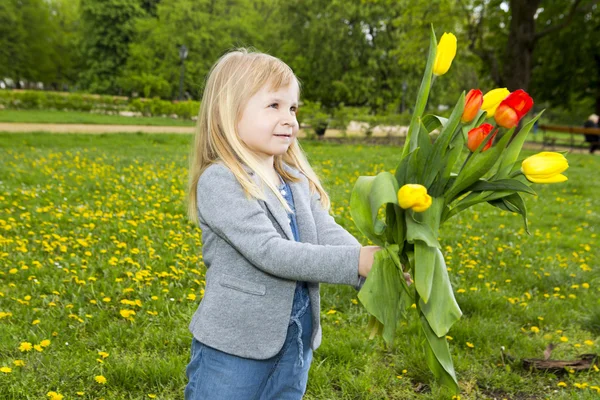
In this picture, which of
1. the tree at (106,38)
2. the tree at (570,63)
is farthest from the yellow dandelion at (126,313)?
the tree at (106,38)

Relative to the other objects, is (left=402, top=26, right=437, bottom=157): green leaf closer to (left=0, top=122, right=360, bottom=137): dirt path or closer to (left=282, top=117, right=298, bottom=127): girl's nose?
(left=282, top=117, right=298, bottom=127): girl's nose

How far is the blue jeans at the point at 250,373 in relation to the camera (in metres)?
1.78

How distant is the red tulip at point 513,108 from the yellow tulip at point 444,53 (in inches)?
6.4

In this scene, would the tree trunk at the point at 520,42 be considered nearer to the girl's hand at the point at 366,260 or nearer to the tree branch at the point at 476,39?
the tree branch at the point at 476,39

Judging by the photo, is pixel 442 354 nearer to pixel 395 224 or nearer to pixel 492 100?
pixel 395 224

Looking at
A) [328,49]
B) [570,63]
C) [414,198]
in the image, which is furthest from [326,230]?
[570,63]

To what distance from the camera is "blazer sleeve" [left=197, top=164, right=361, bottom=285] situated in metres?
1.54

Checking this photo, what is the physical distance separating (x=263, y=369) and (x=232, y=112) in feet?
2.67

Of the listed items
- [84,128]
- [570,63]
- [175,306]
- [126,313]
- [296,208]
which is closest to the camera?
[296,208]

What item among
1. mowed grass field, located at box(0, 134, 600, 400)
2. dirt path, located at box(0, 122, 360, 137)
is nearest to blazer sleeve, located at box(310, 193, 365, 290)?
mowed grass field, located at box(0, 134, 600, 400)

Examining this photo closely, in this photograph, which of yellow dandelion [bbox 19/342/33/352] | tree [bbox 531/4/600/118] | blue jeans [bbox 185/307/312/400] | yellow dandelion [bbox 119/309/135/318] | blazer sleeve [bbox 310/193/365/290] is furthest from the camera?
tree [bbox 531/4/600/118]

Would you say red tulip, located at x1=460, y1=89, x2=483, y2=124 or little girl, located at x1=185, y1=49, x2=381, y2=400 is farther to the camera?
little girl, located at x1=185, y1=49, x2=381, y2=400

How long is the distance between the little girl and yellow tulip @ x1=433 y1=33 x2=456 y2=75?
0.53m

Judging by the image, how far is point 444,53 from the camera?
4.62 ft
